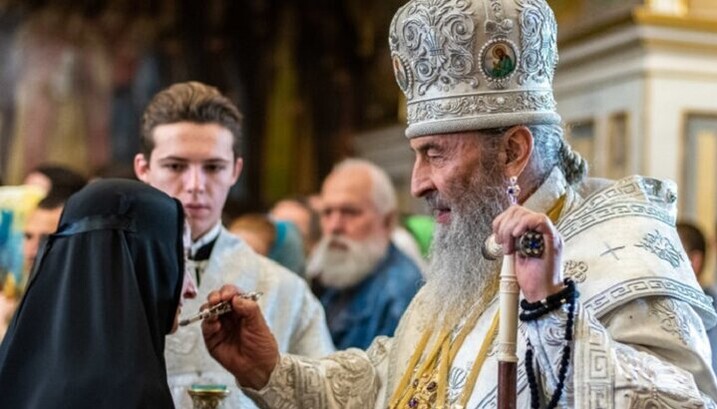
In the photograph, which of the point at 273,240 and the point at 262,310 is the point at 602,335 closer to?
the point at 262,310

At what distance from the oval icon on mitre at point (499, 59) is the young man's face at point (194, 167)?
1.28 metres

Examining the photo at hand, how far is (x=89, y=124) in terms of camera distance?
15.7 metres

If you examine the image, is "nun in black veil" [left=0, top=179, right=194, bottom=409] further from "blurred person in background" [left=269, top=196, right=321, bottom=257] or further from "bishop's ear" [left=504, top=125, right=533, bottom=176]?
"blurred person in background" [left=269, top=196, right=321, bottom=257]

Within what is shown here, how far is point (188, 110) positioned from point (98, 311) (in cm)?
156

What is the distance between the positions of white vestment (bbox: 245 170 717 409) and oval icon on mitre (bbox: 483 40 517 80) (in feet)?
0.94

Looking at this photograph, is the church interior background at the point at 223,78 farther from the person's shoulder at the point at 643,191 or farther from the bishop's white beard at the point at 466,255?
the person's shoulder at the point at 643,191

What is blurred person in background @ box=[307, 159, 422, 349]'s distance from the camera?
6.02m

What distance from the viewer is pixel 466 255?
3.30 meters

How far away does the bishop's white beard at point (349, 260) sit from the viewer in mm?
6363

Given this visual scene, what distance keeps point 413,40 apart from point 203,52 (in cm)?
1302

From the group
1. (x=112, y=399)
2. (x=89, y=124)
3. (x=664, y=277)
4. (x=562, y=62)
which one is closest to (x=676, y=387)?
(x=664, y=277)

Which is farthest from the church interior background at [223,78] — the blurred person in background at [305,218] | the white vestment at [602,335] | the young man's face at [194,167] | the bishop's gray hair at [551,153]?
the bishop's gray hair at [551,153]

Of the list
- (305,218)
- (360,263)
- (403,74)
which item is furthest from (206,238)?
(305,218)

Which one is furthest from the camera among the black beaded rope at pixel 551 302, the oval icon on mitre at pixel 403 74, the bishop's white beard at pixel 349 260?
the bishop's white beard at pixel 349 260
